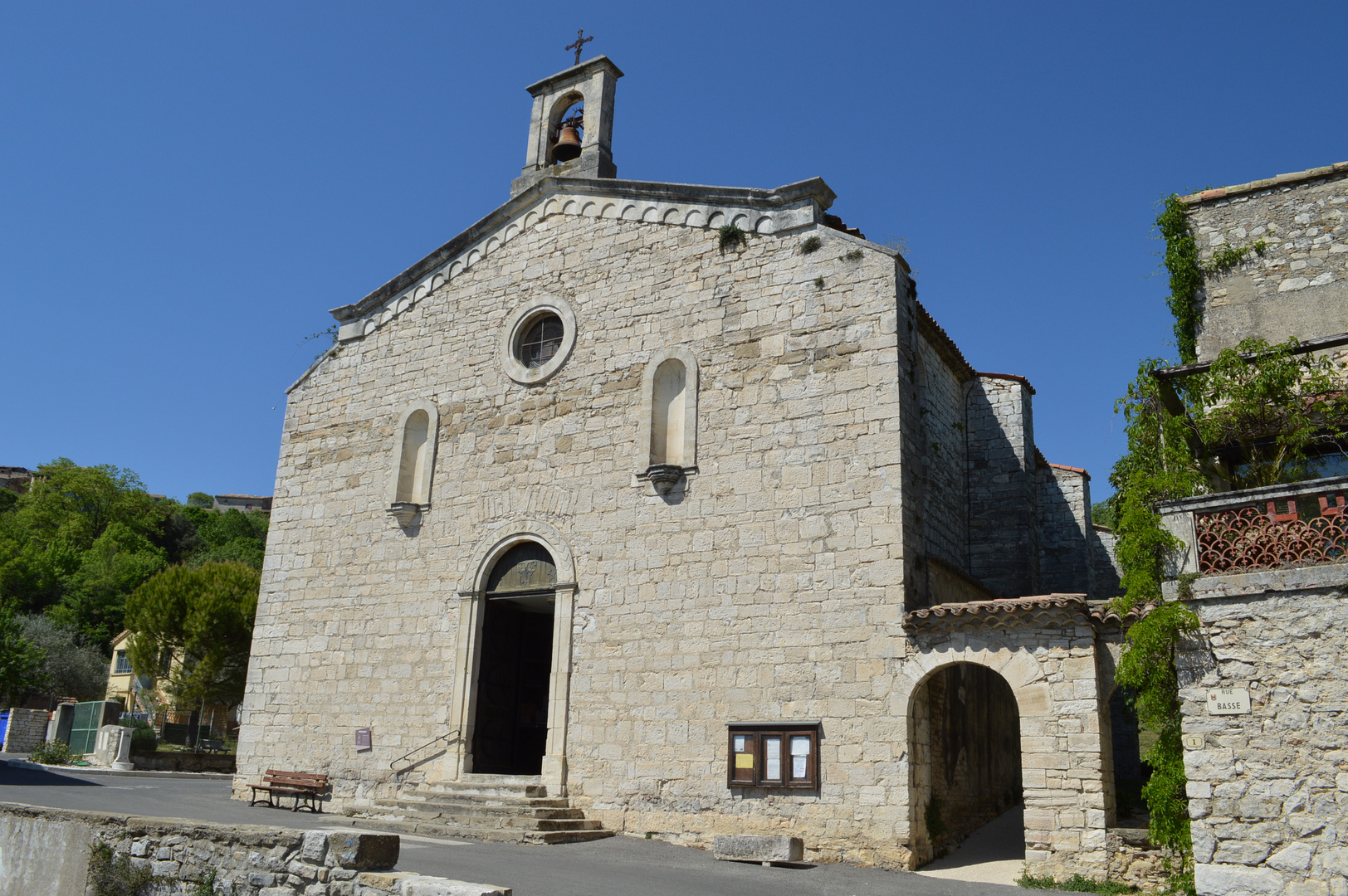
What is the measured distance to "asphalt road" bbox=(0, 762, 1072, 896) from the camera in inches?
329

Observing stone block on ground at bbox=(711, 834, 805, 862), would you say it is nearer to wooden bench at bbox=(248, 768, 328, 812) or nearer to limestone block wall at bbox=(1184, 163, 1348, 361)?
wooden bench at bbox=(248, 768, 328, 812)

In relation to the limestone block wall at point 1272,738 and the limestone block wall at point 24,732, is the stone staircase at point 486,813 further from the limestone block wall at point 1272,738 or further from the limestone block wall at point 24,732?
the limestone block wall at point 24,732

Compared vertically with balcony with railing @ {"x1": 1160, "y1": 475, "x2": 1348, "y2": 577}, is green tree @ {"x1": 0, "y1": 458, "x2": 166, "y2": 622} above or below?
above

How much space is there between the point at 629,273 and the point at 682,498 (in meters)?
3.64

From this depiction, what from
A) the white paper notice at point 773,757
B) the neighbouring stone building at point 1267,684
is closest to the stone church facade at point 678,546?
the white paper notice at point 773,757

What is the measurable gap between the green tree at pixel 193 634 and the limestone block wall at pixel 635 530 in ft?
53.2

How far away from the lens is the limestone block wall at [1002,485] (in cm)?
1477

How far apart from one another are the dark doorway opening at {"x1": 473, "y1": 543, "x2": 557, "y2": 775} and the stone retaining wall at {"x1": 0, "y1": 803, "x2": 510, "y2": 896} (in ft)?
17.9

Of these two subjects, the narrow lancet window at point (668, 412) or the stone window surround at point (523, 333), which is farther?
the stone window surround at point (523, 333)

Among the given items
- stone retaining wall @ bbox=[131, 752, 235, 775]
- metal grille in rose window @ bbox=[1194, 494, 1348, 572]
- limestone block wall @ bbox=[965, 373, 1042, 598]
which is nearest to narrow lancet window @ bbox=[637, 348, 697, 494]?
limestone block wall @ bbox=[965, 373, 1042, 598]

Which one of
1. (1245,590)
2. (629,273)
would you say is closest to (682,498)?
(629,273)

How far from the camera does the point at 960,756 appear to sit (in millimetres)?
12008

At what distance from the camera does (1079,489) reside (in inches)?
651

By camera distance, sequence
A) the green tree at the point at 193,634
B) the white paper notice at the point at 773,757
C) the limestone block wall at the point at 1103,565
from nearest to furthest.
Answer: the white paper notice at the point at 773,757
the limestone block wall at the point at 1103,565
the green tree at the point at 193,634
